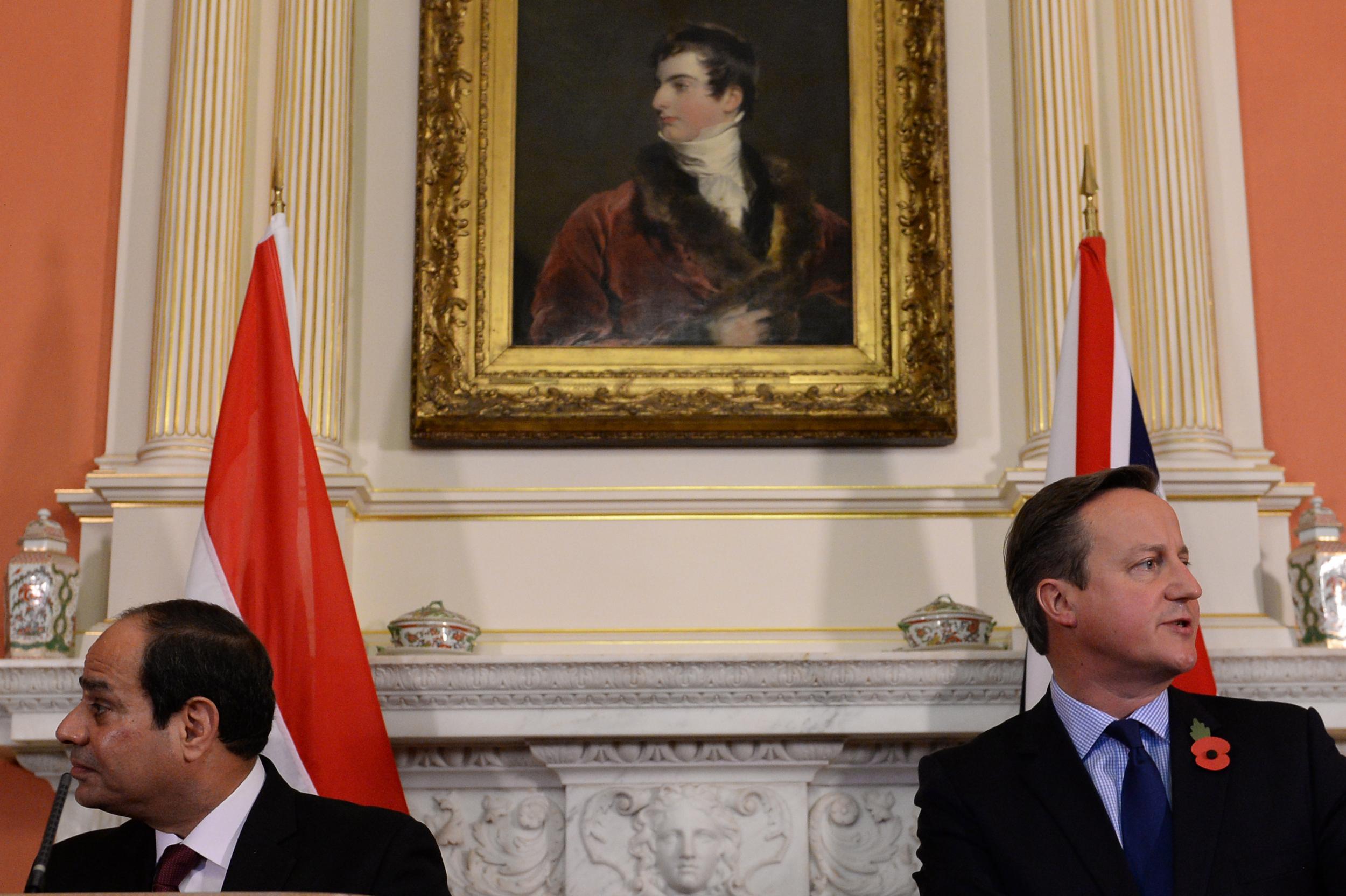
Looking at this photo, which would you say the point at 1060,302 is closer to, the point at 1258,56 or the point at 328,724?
the point at 1258,56

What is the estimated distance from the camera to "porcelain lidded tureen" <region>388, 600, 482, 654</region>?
3.98m

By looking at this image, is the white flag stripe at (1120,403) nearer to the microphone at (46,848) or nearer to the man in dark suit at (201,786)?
the man in dark suit at (201,786)

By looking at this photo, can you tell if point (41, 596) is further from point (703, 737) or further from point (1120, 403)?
point (1120, 403)

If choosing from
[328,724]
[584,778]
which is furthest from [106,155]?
[584,778]

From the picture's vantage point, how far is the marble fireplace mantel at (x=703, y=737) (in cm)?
380

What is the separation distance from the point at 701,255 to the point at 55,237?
190 cm

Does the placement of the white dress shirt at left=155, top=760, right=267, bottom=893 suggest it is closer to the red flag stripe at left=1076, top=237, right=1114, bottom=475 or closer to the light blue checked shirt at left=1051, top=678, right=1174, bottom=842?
the light blue checked shirt at left=1051, top=678, right=1174, bottom=842

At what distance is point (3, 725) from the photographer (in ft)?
13.1

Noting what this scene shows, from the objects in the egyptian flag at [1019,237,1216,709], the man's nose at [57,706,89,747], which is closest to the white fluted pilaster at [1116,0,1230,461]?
the egyptian flag at [1019,237,1216,709]

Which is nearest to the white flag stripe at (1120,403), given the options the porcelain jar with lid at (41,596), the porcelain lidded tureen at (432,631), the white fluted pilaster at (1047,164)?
the white fluted pilaster at (1047,164)

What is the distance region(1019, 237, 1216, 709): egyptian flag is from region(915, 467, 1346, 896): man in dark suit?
0.92 meters

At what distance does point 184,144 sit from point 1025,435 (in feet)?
8.40

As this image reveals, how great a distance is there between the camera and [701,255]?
4664 millimetres

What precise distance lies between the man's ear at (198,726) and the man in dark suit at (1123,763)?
127 centimetres
